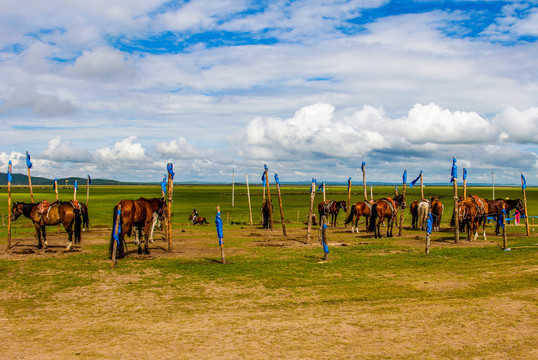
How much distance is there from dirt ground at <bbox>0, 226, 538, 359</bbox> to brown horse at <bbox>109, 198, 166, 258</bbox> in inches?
196

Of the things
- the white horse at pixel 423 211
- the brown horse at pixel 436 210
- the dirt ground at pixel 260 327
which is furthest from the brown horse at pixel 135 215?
the brown horse at pixel 436 210

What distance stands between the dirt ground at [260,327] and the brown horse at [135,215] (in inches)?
196

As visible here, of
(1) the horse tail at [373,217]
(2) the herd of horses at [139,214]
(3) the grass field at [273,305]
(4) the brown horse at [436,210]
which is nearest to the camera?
(3) the grass field at [273,305]

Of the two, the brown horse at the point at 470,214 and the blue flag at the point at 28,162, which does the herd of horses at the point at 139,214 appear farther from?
the blue flag at the point at 28,162

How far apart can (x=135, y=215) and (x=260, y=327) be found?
10.9m

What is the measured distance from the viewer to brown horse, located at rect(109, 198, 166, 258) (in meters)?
17.3

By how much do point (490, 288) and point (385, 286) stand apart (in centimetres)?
290

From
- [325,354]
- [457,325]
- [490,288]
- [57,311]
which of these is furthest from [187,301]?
[490,288]

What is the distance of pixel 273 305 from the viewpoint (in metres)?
10.5

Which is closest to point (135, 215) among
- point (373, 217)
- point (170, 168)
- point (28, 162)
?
point (170, 168)

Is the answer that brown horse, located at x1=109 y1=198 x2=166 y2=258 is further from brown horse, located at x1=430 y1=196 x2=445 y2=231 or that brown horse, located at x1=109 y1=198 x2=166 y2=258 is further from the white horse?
brown horse, located at x1=430 y1=196 x2=445 y2=231

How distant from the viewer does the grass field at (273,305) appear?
25.0 feet

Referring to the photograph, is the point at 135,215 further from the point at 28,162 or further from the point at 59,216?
the point at 28,162

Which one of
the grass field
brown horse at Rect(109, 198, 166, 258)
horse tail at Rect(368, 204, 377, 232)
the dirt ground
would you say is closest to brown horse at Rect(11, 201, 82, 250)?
the grass field
